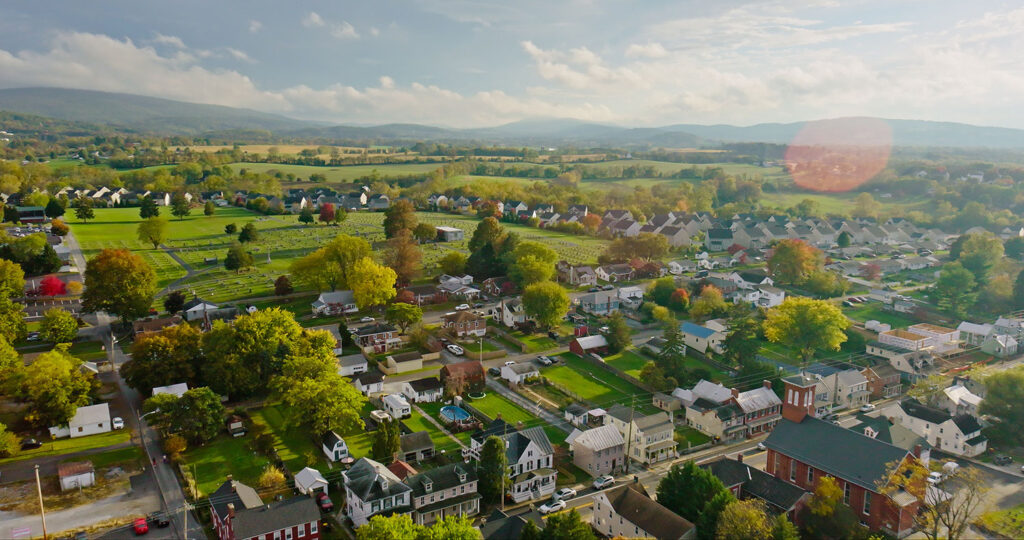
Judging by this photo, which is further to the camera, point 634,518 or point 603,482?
point 603,482

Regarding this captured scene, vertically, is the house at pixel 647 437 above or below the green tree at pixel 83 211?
below

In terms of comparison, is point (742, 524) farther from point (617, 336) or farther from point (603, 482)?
point (617, 336)

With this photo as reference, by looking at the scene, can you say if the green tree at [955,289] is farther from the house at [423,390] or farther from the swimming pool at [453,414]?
the house at [423,390]

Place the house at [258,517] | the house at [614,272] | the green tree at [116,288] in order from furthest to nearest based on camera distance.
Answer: the house at [614,272] < the green tree at [116,288] < the house at [258,517]

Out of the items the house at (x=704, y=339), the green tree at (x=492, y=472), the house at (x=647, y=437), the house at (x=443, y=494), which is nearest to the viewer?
the house at (x=443, y=494)

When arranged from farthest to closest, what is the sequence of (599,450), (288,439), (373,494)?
1. (288,439)
2. (599,450)
3. (373,494)

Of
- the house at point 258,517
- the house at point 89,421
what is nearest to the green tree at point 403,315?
the house at point 89,421

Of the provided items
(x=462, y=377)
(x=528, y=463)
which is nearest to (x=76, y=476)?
(x=462, y=377)
